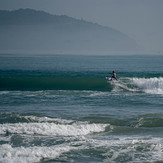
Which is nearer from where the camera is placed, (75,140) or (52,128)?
(75,140)

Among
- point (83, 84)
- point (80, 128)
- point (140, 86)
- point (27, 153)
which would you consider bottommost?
point (27, 153)

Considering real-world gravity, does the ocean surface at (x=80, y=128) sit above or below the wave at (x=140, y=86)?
below

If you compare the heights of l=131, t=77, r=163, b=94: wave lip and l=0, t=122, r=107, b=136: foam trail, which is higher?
l=131, t=77, r=163, b=94: wave lip

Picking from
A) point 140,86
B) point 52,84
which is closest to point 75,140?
point 140,86

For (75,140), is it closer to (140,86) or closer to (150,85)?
(140,86)

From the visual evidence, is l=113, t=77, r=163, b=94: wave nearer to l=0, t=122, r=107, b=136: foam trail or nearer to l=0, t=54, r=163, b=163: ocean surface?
l=0, t=54, r=163, b=163: ocean surface

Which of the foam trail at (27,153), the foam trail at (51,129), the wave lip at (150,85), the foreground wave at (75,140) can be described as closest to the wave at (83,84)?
the wave lip at (150,85)

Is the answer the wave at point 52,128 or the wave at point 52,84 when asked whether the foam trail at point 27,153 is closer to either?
the wave at point 52,128

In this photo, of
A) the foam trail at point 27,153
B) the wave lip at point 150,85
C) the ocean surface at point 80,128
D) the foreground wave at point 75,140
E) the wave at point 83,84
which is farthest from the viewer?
the wave at point 83,84

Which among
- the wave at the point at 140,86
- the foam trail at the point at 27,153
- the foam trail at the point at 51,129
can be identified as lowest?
the foam trail at the point at 27,153

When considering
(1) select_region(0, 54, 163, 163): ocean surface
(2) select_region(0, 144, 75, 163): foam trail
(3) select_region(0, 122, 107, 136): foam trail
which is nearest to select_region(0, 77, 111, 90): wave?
(1) select_region(0, 54, 163, 163): ocean surface

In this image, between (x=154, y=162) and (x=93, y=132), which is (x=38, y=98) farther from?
(x=154, y=162)

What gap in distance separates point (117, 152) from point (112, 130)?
3646 millimetres

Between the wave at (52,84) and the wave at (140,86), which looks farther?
the wave at (52,84)
